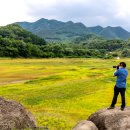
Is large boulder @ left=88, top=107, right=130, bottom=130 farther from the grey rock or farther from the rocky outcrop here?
the grey rock

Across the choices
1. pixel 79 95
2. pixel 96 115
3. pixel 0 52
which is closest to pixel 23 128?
pixel 96 115

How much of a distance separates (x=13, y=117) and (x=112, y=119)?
241 inches

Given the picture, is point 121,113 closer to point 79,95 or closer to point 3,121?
point 3,121

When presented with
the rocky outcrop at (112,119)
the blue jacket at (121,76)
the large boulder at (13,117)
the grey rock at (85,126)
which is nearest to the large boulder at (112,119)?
the rocky outcrop at (112,119)

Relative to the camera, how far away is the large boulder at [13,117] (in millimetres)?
23922

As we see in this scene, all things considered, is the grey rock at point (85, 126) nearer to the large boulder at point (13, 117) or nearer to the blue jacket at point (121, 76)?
the blue jacket at point (121, 76)

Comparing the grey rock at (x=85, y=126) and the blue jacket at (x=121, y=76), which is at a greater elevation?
the blue jacket at (x=121, y=76)

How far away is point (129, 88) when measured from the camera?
6544cm

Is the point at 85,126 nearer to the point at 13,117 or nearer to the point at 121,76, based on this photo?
the point at 121,76

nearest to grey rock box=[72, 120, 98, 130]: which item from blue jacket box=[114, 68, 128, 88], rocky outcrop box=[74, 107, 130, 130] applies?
rocky outcrop box=[74, 107, 130, 130]

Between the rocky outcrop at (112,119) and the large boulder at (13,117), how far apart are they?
4.02 m

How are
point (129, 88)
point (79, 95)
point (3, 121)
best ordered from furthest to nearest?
point (129, 88)
point (79, 95)
point (3, 121)

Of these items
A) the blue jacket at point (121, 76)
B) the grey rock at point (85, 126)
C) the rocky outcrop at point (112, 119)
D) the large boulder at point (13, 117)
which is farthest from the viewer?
the blue jacket at point (121, 76)

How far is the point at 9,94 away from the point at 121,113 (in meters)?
33.5
